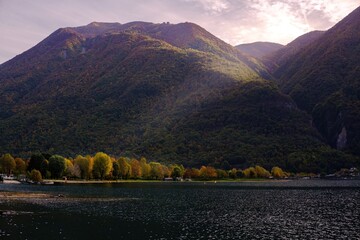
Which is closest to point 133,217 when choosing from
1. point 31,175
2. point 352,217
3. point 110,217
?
point 110,217

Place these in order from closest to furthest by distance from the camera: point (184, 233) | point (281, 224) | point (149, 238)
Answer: point (149, 238) → point (184, 233) → point (281, 224)

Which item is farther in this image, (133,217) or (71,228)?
(133,217)

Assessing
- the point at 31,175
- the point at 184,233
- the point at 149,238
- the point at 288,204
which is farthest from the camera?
the point at 31,175

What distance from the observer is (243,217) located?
3455 inches

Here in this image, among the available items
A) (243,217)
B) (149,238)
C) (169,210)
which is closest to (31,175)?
(169,210)

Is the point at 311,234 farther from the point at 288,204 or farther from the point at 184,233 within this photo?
the point at 288,204

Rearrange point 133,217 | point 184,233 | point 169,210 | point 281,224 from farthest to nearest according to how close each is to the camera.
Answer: point 169,210 < point 133,217 < point 281,224 < point 184,233

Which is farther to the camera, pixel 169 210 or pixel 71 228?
pixel 169 210

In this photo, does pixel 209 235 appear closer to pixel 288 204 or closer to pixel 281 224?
pixel 281 224

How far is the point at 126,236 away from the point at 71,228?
36.8ft

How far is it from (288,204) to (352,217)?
2951 centimetres

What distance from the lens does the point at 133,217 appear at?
8300cm

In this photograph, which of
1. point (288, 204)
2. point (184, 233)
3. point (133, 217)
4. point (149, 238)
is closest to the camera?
point (149, 238)

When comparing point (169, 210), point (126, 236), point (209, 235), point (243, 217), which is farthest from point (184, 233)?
point (169, 210)
